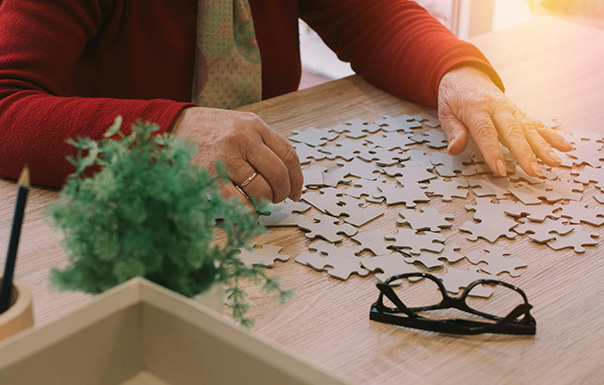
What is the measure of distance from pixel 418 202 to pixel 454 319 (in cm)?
41

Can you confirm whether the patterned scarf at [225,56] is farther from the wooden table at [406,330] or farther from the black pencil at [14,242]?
the black pencil at [14,242]

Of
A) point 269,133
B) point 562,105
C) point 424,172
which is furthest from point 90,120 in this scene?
point 562,105

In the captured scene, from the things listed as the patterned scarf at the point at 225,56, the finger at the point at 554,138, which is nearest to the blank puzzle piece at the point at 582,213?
the finger at the point at 554,138

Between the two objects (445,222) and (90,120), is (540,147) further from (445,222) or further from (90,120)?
(90,120)

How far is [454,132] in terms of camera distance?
164 cm

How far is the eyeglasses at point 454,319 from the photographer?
1.01 m

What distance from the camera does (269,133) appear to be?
138 cm

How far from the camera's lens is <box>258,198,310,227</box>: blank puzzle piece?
1322 millimetres

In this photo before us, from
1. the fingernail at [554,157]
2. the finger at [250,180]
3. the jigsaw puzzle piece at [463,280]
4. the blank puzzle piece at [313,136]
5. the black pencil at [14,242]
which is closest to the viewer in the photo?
the black pencil at [14,242]

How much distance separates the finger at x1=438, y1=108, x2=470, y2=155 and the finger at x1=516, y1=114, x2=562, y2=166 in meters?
0.14

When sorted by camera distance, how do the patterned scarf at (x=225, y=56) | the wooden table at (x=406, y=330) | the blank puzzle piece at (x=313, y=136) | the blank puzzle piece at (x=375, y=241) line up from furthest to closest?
the patterned scarf at (x=225, y=56) → the blank puzzle piece at (x=313, y=136) → the blank puzzle piece at (x=375, y=241) → the wooden table at (x=406, y=330)

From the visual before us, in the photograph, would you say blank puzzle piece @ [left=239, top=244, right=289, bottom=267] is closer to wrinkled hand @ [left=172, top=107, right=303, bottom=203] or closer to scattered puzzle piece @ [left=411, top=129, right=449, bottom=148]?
wrinkled hand @ [left=172, top=107, right=303, bottom=203]

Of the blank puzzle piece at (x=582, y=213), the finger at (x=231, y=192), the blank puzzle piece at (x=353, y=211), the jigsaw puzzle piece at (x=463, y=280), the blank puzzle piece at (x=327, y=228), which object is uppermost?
the finger at (x=231, y=192)

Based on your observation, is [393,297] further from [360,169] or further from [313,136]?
[313,136]
